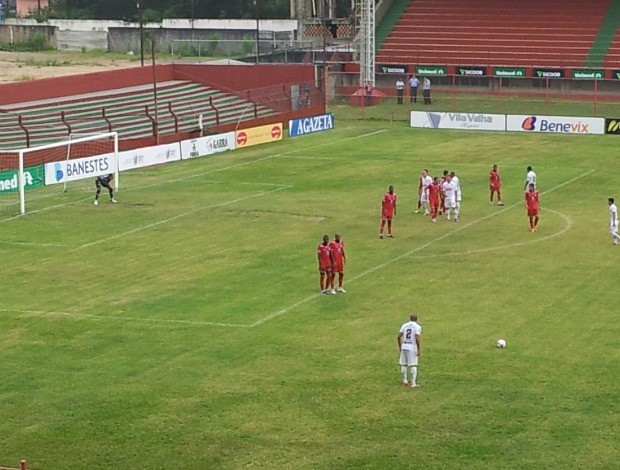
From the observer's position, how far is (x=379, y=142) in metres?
68.8

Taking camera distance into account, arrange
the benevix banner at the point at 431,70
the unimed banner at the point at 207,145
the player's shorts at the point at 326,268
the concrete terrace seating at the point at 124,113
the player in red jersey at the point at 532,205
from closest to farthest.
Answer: the player's shorts at the point at 326,268
the player in red jersey at the point at 532,205
the unimed banner at the point at 207,145
the concrete terrace seating at the point at 124,113
the benevix banner at the point at 431,70

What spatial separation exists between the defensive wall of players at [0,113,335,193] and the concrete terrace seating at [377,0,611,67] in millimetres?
16739

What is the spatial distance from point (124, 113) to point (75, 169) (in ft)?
60.4

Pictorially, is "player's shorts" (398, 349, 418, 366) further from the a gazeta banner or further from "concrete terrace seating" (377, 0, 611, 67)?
"concrete terrace seating" (377, 0, 611, 67)

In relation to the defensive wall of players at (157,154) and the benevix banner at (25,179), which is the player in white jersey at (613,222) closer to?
the defensive wall of players at (157,154)

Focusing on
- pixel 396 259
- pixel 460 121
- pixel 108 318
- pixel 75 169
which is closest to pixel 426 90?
pixel 460 121

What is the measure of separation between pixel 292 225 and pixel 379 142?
23.7m

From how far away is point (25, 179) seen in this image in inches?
2077

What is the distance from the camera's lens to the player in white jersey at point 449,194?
150 feet

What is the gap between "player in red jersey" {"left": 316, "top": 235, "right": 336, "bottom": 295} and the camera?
3488 centimetres

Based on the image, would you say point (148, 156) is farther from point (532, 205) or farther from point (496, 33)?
point (496, 33)

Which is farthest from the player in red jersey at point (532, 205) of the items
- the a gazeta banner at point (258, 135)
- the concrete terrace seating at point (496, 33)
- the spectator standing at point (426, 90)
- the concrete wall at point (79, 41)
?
the concrete wall at point (79, 41)

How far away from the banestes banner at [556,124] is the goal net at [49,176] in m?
24.7

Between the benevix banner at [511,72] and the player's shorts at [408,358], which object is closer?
the player's shorts at [408,358]
